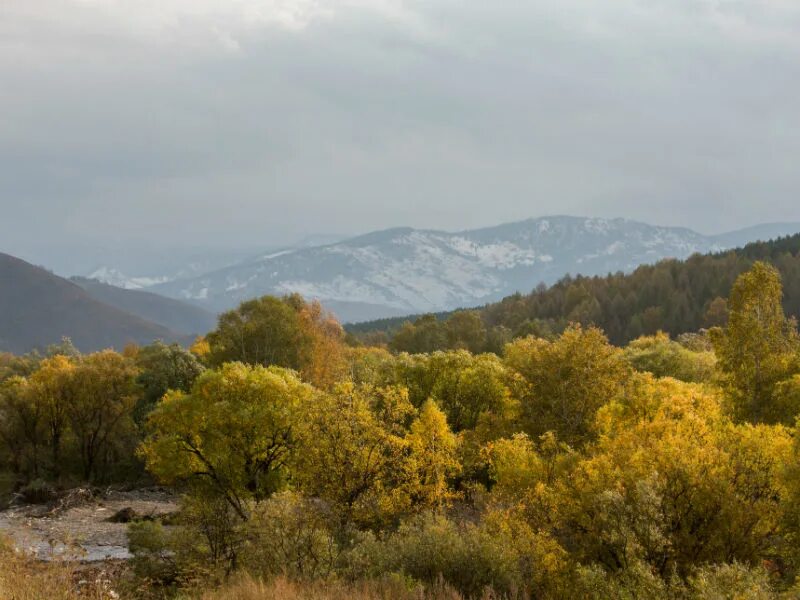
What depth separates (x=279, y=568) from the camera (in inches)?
997

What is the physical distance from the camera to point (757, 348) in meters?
45.4

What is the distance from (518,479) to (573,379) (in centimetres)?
1281

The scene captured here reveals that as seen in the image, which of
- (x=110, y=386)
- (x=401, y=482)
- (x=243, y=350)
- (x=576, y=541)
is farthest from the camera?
(x=243, y=350)

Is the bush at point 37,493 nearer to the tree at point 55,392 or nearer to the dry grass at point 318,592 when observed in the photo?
the tree at point 55,392

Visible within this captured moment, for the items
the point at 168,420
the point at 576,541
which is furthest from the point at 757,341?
the point at 168,420

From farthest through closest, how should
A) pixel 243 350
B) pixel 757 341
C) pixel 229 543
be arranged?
pixel 243 350, pixel 757 341, pixel 229 543

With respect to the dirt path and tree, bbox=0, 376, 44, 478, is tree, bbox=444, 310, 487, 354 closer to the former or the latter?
the dirt path

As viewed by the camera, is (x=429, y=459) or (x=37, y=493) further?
(x=37, y=493)

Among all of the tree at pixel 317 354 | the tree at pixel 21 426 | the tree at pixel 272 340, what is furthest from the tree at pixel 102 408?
the tree at pixel 317 354

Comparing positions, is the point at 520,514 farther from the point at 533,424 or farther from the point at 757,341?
the point at 757,341

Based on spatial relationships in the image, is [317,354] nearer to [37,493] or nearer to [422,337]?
[37,493]

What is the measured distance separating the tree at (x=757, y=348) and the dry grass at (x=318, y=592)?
107ft

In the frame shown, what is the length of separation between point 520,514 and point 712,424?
15890mm

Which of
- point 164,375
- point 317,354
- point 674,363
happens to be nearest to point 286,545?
point 164,375
